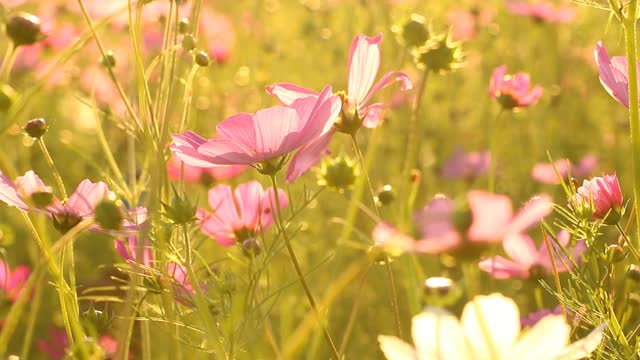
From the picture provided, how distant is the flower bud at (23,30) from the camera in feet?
2.16

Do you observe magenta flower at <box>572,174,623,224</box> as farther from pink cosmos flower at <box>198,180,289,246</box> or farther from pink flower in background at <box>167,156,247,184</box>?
pink flower in background at <box>167,156,247,184</box>

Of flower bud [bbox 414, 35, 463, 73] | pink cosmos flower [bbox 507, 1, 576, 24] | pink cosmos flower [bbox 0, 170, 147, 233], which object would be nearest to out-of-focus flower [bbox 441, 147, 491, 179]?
pink cosmos flower [bbox 507, 1, 576, 24]

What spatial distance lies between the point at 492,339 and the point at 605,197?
0.30 metres

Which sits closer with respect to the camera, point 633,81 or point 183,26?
point 633,81

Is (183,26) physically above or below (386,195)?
above

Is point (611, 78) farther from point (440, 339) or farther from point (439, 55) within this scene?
point (440, 339)

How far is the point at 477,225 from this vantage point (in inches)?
15.9

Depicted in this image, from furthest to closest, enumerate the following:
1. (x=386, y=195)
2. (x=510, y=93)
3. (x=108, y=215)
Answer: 1. (x=510, y=93)
2. (x=386, y=195)
3. (x=108, y=215)

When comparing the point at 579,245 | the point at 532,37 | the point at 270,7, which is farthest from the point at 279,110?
the point at 532,37

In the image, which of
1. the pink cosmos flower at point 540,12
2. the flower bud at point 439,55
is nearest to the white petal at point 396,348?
the flower bud at point 439,55

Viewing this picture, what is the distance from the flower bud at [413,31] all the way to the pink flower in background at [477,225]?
1.51 ft

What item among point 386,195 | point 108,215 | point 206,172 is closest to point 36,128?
point 108,215

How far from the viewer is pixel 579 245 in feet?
2.99

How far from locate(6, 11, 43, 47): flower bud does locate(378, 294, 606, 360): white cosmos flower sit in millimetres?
361
